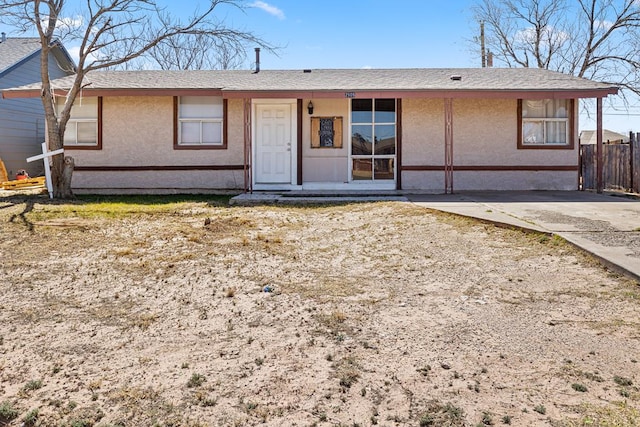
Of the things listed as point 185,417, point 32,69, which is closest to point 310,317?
point 185,417

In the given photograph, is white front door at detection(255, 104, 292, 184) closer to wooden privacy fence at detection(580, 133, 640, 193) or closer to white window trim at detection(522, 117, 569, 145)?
white window trim at detection(522, 117, 569, 145)

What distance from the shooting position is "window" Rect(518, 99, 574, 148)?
12.6m

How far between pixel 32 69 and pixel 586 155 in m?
19.9

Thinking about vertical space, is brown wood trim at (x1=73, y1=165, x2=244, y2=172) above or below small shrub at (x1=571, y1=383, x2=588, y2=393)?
above

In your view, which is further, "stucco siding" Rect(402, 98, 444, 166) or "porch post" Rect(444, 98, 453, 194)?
"stucco siding" Rect(402, 98, 444, 166)

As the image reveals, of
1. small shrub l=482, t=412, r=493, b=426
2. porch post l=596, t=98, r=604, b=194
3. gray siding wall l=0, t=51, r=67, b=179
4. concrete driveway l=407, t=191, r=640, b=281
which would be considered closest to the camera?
small shrub l=482, t=412, r=493, b=426

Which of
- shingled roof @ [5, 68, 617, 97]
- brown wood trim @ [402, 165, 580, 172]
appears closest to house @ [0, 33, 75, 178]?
shingled roof @ [5, 68, 617, 97]

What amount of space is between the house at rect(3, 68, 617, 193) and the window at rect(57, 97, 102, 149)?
0.09 ft

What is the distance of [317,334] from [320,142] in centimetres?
1005

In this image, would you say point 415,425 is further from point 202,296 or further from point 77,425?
point 202,296

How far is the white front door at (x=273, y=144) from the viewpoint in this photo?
1273cm

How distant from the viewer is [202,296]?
4.12 metres

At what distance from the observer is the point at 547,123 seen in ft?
41.7

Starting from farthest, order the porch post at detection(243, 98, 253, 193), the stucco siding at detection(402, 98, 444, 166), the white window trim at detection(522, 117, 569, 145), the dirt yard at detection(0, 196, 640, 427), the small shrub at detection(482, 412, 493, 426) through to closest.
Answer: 1. the white window trim at detection(522, 117, 569, 145)
2. the stucco siding at detection(402, 98, 444, 166)
3. the porch post at detection(243, 98, 253, 193)
4. the dirt yard at detection(0, 196, 640, 427)
5. the small shrub at detection(482, 412, 493, 426)
